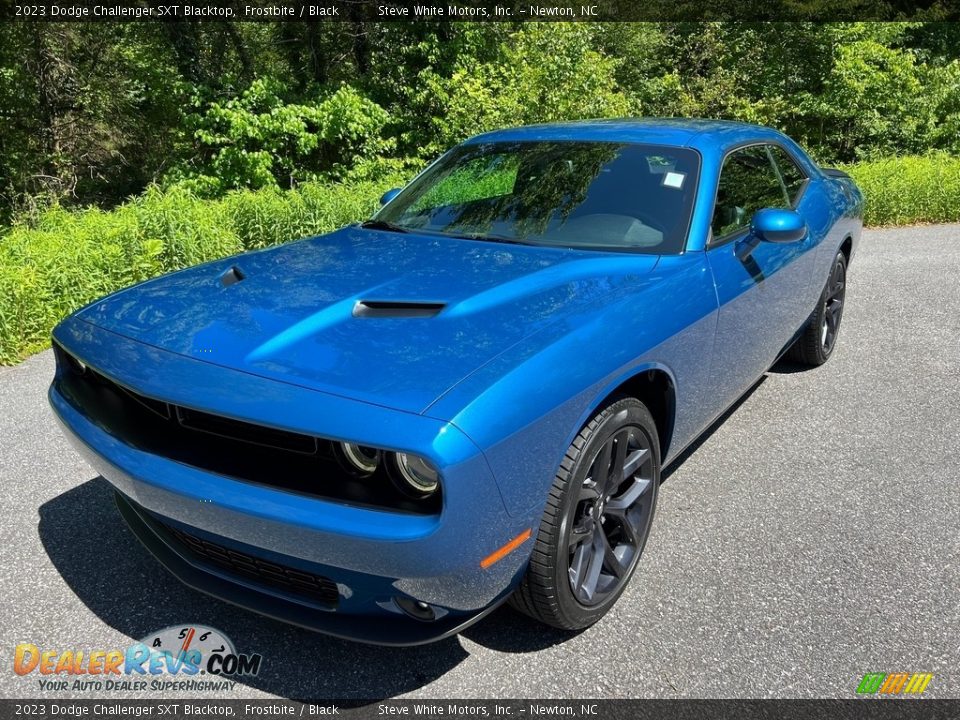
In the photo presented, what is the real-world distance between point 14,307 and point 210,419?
3.72 metres

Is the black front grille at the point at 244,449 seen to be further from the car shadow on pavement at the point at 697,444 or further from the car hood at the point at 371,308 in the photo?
the car shadow on pavement at the point at 697,444

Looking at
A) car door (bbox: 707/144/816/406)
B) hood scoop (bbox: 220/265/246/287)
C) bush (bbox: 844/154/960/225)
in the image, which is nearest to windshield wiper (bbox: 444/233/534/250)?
car door (bbox: 707/144/816/406)

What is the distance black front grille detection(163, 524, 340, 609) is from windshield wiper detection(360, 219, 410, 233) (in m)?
1.69

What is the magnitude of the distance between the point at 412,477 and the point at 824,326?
3.86 metres

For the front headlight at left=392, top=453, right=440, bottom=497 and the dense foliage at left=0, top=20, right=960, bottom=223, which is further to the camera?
the dense foliage at left=0, top=20, right=960, bottom=223

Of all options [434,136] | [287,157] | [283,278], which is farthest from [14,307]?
[434,136]

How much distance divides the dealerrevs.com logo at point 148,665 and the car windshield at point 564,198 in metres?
1.83

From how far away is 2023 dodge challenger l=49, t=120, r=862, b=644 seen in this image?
6.16 feet

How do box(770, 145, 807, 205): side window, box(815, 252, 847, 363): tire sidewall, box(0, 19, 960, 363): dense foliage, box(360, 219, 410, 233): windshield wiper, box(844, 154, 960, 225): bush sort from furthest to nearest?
box(0, 19, 960, 363): dense foliage, box(844, 154, 960, 225): bush, box(815, 252, 847, 363): tire sidewall, box(770, 145, 807, 205): side window, box(360, 219, 410, 233): windshield wiper

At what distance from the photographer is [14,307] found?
5047 millimetres

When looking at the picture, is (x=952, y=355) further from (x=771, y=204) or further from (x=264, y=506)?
(x=264, y=506)

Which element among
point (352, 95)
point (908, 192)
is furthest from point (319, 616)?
point (908, 192)

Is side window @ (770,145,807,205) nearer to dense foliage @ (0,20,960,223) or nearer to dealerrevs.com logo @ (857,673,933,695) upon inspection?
dealerrevs.com logo @ (857,673,933,695)

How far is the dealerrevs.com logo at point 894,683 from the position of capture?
7.36 ft
